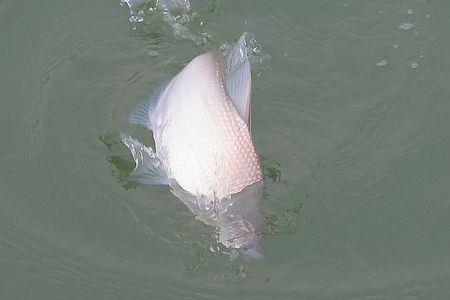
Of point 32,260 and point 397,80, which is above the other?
point 397,80

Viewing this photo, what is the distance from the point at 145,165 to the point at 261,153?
70cm

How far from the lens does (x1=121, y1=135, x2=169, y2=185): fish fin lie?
158 inches

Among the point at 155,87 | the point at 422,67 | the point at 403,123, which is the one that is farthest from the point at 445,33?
the point at 155,87

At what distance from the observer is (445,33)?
5105 mm

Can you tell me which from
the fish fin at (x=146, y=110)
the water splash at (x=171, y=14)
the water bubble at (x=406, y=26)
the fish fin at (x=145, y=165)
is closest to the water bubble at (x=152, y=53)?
the water splash at (x=171, y=14)

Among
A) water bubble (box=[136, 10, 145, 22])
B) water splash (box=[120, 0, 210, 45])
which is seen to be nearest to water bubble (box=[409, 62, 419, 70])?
water splash (box=[120, 0, 210, 45])

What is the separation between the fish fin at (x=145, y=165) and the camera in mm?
4008

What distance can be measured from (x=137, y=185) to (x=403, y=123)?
5.31 ft

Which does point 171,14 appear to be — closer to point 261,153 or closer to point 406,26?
point 261,153

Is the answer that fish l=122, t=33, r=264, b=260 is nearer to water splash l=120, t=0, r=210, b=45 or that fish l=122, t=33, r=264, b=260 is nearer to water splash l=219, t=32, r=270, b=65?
water splash l=219, t=32, r=270, b=65

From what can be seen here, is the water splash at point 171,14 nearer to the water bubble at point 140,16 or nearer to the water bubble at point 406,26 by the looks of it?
the water bubble at point 140,16

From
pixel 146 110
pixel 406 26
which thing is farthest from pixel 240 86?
pixel 406 26

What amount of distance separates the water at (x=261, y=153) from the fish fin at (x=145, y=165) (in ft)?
0.42

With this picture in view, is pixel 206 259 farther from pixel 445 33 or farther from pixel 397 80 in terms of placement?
pixel 445 33
